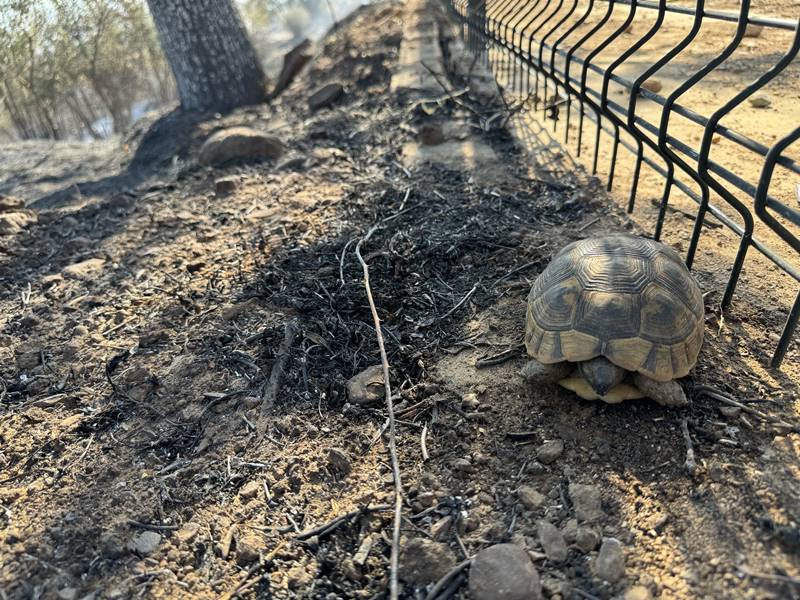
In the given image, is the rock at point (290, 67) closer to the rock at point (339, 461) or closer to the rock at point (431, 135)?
the rock at point (431, 135)

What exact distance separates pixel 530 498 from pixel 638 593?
0.46 meters

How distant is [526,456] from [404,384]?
683 mm

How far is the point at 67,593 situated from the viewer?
6.19 ft

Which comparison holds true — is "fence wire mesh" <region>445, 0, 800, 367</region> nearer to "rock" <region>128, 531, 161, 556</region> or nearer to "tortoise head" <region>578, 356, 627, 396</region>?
"tortoise head" <region>578, 356, 627, 396</region>

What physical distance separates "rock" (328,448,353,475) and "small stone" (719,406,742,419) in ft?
4.94

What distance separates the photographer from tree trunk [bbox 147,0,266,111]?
673 centimetres

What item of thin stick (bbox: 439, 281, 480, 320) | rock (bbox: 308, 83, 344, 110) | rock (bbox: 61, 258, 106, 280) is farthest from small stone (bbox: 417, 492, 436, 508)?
rock (bbox: 308, 83, 344, 110)

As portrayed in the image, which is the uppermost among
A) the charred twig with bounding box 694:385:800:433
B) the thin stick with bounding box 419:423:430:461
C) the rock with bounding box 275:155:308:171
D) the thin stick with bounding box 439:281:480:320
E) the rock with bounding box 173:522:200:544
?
the charred twig with bounding box 694:385:800:433

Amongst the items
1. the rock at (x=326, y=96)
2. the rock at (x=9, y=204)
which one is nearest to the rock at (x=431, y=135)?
the rock at (x=326, y=96)

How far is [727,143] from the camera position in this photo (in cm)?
449

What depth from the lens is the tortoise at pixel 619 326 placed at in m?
2.21

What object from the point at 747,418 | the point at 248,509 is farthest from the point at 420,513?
the point at 747,418

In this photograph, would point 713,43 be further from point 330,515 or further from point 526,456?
point 330,515

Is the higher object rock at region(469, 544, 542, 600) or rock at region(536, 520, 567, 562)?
rock at region(469, 544, 542, 600)
